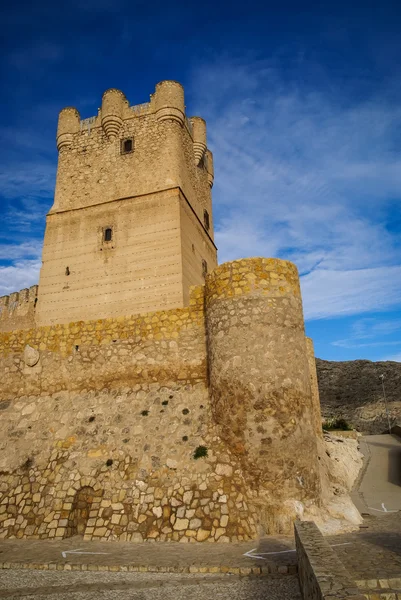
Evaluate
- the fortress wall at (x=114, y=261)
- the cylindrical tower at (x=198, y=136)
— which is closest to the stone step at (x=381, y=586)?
the fortress wall at (x=114, y=261)

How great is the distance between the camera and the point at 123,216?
680 inches

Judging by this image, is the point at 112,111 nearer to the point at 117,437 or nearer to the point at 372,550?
the point at 117,437

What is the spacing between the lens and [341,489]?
8.83 metres

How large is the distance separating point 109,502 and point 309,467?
330 cm

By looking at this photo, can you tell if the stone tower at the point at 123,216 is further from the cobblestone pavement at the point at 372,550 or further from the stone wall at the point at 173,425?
the cobblestone pavement at the point at 372,550

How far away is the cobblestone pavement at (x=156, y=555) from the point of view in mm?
4941

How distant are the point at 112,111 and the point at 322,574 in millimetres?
19296

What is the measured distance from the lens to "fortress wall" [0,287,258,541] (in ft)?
21.3

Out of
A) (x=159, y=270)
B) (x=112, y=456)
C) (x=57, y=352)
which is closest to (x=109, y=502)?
(x=112, y=456)

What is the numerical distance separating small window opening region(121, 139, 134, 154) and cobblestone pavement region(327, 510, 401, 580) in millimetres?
16187

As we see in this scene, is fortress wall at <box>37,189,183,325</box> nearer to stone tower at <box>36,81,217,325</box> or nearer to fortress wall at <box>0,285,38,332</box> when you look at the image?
stone tower at <box>36,81,217,325</box>

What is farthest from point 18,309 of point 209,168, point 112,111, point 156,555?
point 156,555

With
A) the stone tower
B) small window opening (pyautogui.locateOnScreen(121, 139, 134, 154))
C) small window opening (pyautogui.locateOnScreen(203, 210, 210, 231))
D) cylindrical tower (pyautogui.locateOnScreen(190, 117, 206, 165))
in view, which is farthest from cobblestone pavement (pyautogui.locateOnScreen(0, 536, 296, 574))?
cylindrical tower (pyautogui.locateOnScreen(190, 117, 206, 165))

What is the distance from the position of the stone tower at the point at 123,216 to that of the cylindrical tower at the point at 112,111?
4 cm
